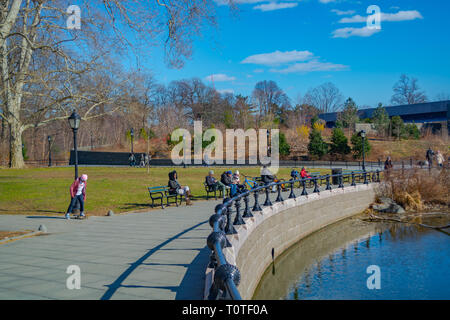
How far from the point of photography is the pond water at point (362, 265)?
10.1 metres

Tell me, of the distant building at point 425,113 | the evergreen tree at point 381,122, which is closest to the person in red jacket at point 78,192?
the evergreen tree at point 381,122

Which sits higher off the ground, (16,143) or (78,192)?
(16,143)

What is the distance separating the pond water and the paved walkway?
2.86 meters

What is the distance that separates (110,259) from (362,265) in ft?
27.8

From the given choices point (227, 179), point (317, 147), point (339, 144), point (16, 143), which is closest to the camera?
point (227, 179)

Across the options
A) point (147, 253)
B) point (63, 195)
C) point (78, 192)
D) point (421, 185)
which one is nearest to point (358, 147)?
point (421, 185)

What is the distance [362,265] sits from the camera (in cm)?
1258

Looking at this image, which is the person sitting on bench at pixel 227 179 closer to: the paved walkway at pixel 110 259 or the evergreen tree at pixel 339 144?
the paved walkway at pixel 110 259

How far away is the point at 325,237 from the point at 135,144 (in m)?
51.3

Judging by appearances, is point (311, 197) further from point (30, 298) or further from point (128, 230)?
point (30, 298)

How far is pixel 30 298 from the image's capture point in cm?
523

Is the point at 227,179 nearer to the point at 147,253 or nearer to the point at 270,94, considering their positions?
the point at 147,253

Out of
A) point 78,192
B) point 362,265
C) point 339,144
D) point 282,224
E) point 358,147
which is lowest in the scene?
point 362,265

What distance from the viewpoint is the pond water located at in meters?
10.1
